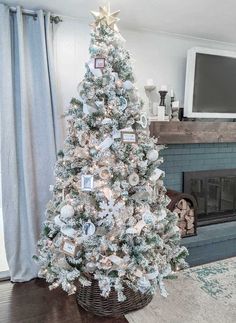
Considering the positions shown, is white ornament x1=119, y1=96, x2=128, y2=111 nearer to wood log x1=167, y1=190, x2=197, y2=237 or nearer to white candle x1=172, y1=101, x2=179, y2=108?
white candle x1=172, y1=101, x2=179, y2=108

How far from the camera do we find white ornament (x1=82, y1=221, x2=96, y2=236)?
5.61 feet

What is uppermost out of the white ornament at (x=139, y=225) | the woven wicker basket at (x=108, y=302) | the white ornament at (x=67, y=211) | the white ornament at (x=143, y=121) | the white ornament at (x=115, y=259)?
the white ornament at (x=143, y=121)

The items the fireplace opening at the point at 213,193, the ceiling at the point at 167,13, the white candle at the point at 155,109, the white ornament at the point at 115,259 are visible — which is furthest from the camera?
the fireplace opening at the point at 213,193

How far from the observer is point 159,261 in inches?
72.5

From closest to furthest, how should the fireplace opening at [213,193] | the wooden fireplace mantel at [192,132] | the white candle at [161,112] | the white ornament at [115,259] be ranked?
the white ornament at [115,259], the wooden fireplace mantel at [192,132], the white candle at [161,112], the fireplace opening at [213,193]

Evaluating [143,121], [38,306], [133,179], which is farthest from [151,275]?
[143,121]

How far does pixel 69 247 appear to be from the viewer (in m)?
1.73

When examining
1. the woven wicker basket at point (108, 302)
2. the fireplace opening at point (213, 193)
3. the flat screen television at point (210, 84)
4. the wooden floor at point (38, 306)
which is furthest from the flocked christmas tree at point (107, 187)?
the fireplace opening at point (213, 193)

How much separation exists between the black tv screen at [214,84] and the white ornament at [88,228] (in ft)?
5.29

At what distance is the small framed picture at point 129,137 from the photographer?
69.5 inches

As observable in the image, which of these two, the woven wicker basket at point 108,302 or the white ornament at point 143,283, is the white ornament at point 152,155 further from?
the woven wicker basket at point 108,302

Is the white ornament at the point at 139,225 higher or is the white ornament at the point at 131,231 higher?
the white ornament at the point at 139,225

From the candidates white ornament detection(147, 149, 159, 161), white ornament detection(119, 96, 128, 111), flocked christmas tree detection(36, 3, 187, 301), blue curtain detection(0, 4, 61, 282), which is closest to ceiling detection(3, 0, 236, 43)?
blue curtain detection(0, 4, 61, 282)

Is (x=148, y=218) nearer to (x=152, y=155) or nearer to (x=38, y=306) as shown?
(x=152, y=155)
